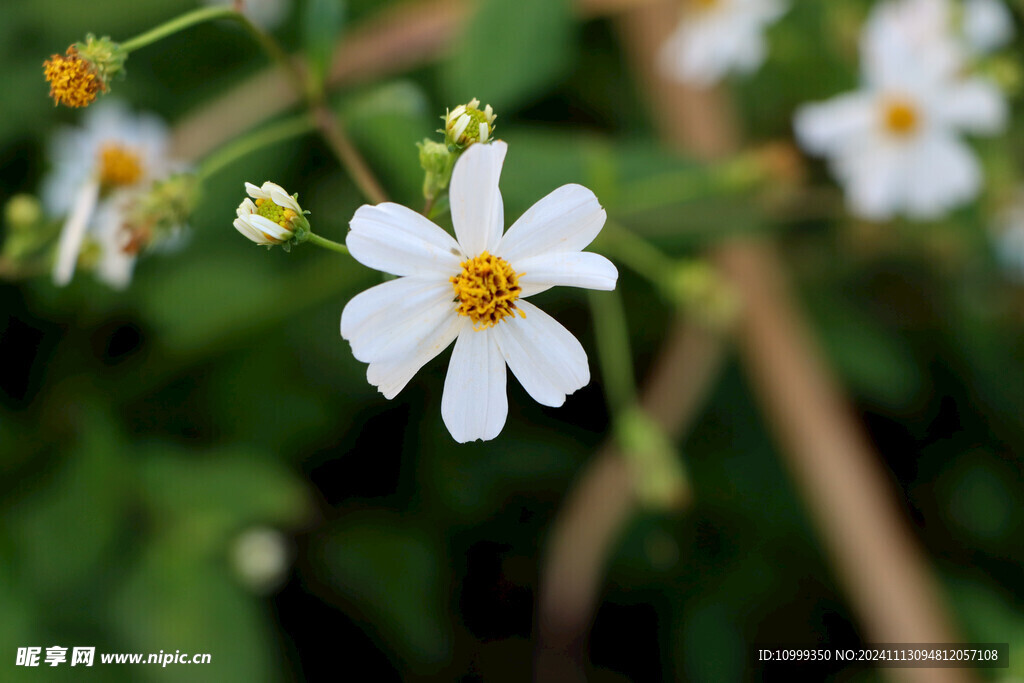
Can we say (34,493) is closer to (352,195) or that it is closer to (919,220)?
(352,195)

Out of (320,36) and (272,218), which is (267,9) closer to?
(320,36)

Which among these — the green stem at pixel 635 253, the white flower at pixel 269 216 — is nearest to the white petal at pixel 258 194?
the white flower at pixel 269 216

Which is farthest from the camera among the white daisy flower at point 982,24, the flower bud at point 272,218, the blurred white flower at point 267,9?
the blurred white flower at point 267,9

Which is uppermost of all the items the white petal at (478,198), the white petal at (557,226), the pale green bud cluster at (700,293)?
the pale green bud cluster at (700,293)

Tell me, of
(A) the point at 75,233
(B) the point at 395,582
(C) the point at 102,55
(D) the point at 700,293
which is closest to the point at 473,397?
(C) the point at 102,55

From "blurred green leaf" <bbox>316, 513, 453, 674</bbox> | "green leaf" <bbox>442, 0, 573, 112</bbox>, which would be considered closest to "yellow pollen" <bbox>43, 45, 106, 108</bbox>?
"green leaf" <bbox>442, 0, 573, 112</bbox>

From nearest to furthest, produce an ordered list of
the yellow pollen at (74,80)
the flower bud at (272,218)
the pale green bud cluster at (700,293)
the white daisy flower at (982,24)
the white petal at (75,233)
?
1. the flower bud at (272,218)
2. the yellow pollen at (74,80)
3. the white petal at (75,233)
4. the pale green bud cluster at (700,293)
5. the white daisy flower at (982,24)

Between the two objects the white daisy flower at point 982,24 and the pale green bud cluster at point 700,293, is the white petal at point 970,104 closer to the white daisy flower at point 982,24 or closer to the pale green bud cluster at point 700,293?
the white daisy flower at point 982,24
